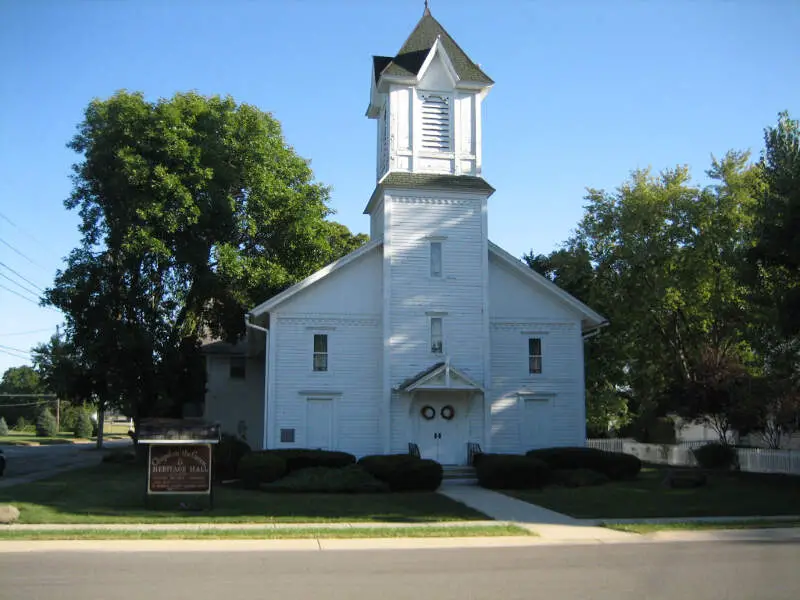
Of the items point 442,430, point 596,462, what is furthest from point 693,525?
point 442,430

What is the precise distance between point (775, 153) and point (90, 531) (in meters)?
25.7

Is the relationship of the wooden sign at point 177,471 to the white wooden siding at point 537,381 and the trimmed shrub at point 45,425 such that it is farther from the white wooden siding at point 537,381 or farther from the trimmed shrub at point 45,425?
the trimmed shrub at point 45,425

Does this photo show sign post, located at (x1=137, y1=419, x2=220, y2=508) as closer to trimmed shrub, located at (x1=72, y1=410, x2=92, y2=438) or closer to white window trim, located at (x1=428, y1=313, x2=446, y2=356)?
white window trim, located at (x1=428, y1=313, x2=446, y2=356)

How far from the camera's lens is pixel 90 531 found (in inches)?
635

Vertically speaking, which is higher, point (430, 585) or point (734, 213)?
point (734, 213)

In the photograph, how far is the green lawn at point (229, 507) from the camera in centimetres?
1822

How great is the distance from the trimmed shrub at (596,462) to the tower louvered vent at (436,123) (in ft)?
42.0

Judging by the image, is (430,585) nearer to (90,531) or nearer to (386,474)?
(90,531)

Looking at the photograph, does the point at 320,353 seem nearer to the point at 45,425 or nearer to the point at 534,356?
the point at 534,356

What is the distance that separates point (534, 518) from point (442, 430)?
38.4ft

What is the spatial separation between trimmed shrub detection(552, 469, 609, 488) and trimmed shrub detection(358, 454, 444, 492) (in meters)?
4.39

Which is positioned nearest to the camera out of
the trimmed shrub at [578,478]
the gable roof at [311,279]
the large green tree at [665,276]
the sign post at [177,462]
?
the sign post at [177,462]

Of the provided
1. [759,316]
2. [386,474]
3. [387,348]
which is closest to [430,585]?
[386,474]

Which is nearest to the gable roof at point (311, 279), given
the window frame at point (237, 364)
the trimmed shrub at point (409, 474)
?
the trimmed shrub at point (409, 474)
